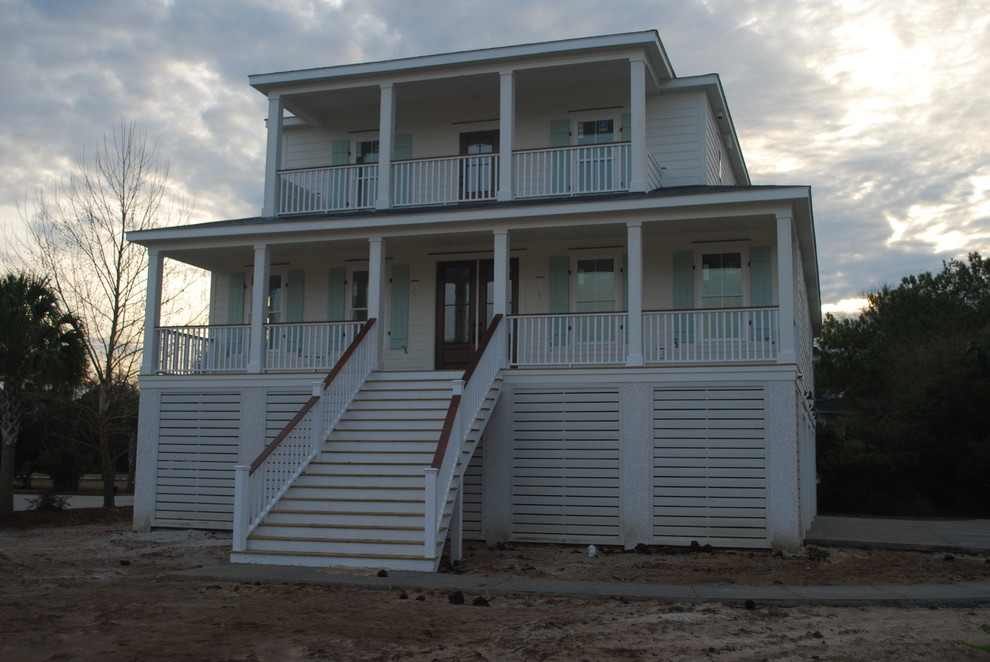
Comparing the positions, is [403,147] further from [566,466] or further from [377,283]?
[566,466]

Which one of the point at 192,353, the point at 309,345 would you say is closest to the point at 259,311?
the point at 309,345

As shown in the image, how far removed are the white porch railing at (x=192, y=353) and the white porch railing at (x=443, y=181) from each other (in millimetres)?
3904

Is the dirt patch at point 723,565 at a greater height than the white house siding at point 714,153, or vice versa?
the white house siding at point 714,153

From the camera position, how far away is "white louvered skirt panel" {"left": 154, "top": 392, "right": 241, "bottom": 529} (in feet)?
53.2

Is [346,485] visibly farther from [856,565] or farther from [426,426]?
[856,565]

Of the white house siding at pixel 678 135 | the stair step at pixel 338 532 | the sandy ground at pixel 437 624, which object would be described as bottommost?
→ the sandy ground at pixel 437 624

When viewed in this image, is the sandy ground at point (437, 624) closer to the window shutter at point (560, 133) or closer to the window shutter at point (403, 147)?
the window shutter at point (560, 133)

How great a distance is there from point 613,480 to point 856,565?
3.69m

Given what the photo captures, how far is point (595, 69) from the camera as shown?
1662 cm

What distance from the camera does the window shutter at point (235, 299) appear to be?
18.8 meters

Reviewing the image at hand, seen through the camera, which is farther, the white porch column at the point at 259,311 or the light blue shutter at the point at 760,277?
the white porch column at the point at 259,311

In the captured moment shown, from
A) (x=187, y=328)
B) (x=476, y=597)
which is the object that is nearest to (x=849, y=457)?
(x=187, y=328)

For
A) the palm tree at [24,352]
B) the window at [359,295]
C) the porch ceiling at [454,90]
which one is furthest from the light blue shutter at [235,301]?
the porch ceiling at [454,90]

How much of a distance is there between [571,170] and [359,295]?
4.98 m
